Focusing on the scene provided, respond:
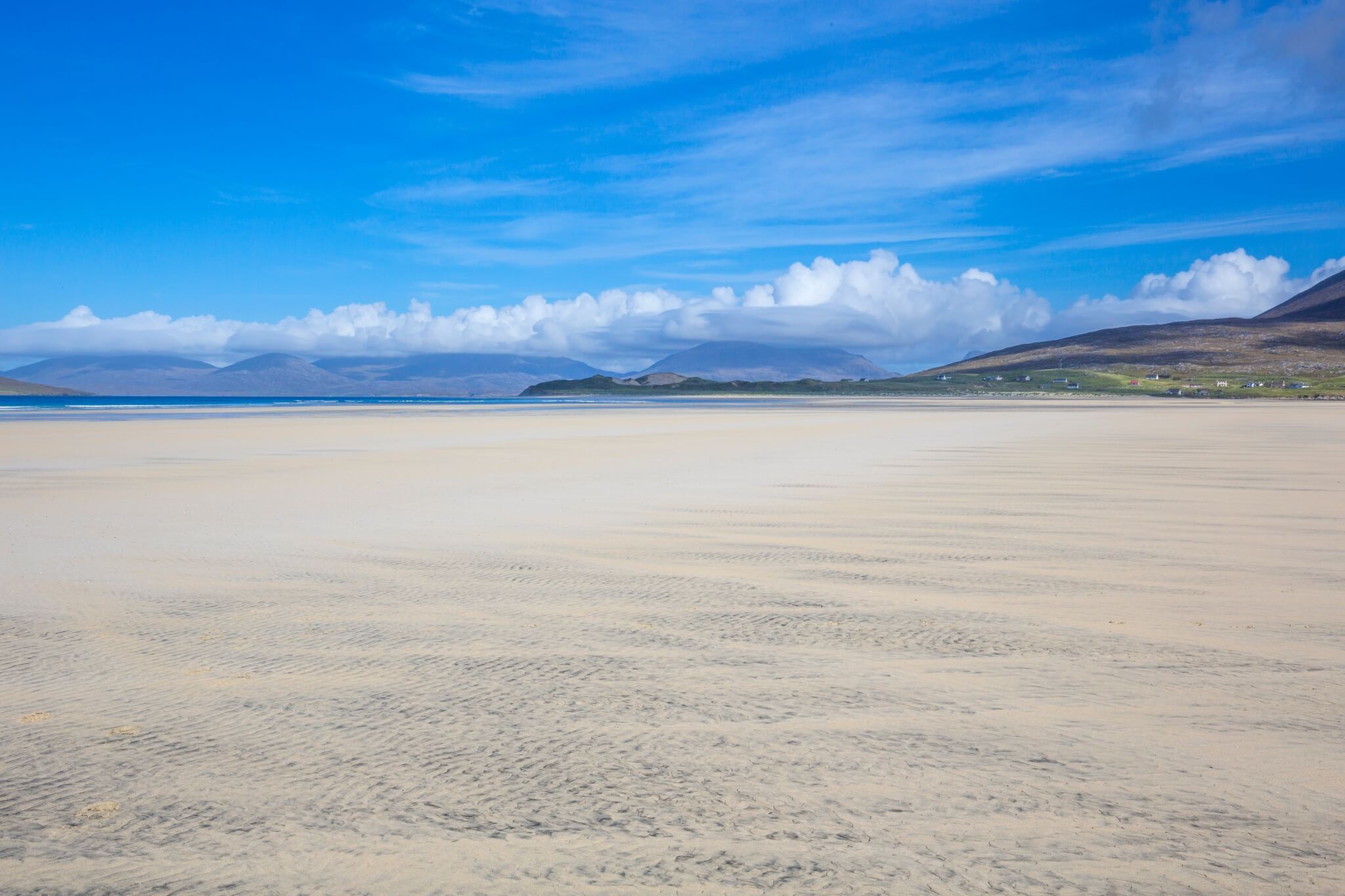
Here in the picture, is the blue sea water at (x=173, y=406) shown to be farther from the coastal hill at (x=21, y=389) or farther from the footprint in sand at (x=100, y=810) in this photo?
the coastal hill at (x=21, y=389)

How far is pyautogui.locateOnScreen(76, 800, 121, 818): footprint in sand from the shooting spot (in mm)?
2986

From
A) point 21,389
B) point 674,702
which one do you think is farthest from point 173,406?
point 21,389

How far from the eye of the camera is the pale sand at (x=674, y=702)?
276cm

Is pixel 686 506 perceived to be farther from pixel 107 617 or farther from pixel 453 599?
pixel 107 617

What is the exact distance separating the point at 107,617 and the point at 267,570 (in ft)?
4.93

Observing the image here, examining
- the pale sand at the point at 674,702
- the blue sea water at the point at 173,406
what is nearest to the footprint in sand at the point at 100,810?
the pale sand at the point at 674,702

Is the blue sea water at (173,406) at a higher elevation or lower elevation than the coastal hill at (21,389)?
lower

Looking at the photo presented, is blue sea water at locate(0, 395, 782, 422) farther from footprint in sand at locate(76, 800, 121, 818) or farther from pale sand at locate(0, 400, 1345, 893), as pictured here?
footprint in sand at locate(76, 800, 121, 818)

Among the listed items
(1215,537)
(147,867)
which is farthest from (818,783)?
(1215,537)

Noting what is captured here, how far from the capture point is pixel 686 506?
421 inches

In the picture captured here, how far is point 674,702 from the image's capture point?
160 inches

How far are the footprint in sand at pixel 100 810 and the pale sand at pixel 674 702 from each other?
0.05 ft

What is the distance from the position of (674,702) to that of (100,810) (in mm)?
2273

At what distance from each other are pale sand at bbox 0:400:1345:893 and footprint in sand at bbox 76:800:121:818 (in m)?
0.01
